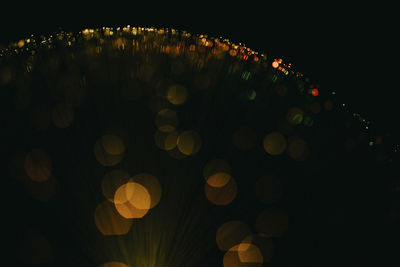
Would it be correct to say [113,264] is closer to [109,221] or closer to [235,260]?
[109,221]

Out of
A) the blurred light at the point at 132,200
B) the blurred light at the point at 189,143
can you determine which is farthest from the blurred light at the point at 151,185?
the blurred light at the point at 189,143

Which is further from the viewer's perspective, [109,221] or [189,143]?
[189,143]

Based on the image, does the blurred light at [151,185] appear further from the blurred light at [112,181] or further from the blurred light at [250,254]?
the blurred light at [250,254]

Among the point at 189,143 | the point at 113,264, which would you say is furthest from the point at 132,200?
the point at 189,143

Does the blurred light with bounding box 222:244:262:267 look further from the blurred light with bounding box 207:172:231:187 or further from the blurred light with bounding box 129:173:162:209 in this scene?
the blurred light with bounding box 129:173:162:209

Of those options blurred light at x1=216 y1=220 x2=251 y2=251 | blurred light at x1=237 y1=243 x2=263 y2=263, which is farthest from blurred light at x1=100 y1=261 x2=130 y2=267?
blurred light at x1=237 y1=243 x2=263 y2=263

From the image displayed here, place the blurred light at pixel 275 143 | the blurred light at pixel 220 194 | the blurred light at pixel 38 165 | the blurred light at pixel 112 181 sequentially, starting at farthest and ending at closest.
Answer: the blurred light at pixel 275 143, the blurred light at pixel 220 194, the blurred light at pixel 112 181, the blurred light at pixel 38 165
